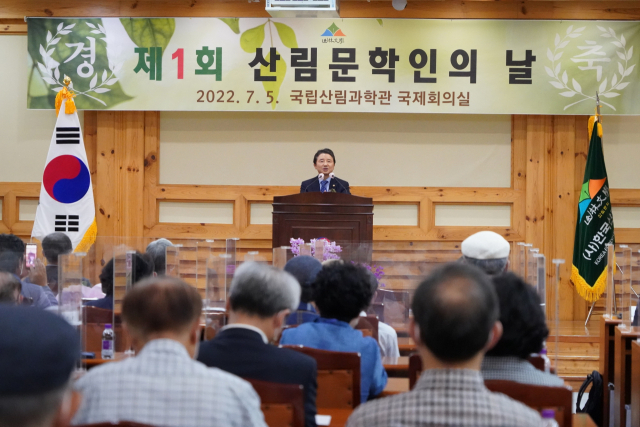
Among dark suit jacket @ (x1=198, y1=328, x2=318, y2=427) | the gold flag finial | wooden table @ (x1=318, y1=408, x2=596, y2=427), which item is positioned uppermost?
the gold flag finial

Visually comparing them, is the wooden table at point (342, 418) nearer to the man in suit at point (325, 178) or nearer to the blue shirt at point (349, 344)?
the blue shirt at point (349, 344)

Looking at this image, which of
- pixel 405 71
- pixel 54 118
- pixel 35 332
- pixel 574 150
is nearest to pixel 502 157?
pixel 574 150

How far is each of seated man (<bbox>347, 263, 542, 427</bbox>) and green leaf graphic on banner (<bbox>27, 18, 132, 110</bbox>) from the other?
5.42m

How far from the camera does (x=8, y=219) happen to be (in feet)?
21.1

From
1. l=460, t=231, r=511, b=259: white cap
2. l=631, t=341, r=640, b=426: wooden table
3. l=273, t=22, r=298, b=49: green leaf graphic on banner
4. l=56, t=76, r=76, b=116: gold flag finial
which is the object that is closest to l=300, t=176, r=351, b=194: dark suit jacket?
l=273, t=22, r=298, b=49: green leaf graphic on banner

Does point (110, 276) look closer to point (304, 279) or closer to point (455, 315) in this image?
point (304, 279)

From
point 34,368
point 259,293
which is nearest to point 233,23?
point 259,293

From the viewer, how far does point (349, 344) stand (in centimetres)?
216

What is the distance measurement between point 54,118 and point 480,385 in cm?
621

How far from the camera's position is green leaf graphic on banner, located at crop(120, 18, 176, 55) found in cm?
612

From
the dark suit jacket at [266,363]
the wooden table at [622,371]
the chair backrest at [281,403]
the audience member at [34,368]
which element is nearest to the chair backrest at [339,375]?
the dark suit jacket at [266,363]

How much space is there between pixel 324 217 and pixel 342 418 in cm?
322

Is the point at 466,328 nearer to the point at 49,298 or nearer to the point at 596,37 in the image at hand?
the point at 49,298

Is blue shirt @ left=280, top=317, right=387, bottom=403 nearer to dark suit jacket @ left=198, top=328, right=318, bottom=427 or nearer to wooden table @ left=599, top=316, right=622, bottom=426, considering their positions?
dark suit jacket @ left=198, top=328, right=318, bottom=427
